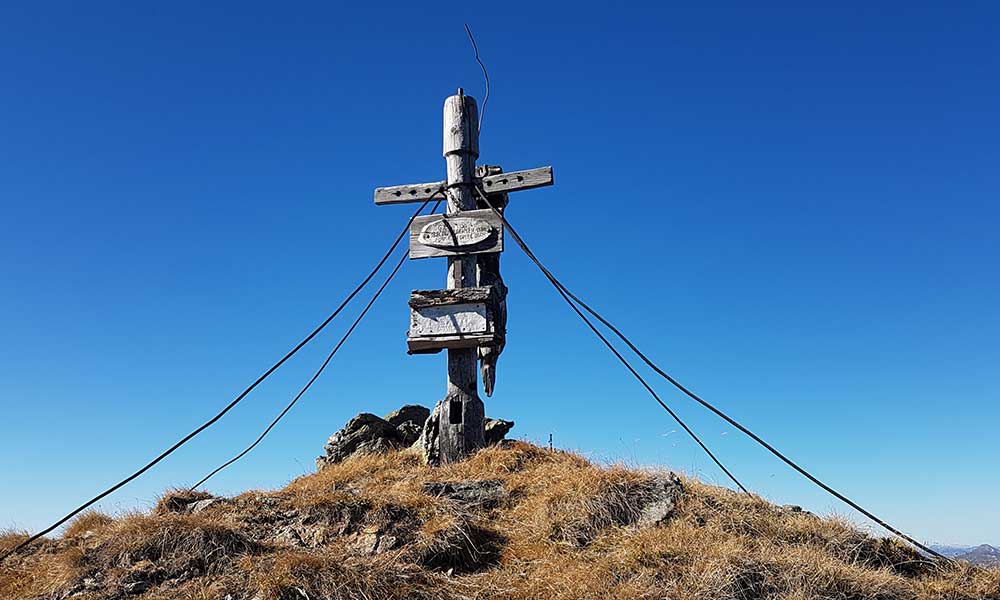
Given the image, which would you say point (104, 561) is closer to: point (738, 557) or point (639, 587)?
point (639, 587)

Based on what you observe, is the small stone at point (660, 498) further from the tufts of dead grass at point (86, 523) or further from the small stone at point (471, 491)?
the tufts of dead grass at point (86, 523)

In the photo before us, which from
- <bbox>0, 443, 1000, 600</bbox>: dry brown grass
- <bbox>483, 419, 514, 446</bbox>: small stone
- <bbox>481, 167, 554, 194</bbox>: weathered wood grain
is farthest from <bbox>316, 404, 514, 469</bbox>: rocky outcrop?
<bbox>481, 167, 554, 194</bbox>: weathered wood grain

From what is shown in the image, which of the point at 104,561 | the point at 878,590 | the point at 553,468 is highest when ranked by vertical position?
the point at 553,468

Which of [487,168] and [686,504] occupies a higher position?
[487,168]

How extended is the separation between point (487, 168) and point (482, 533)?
6668 mm

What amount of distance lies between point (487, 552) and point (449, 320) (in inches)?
169

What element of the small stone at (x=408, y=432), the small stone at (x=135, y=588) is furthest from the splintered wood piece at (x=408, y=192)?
the small stone at (x=135, y=588)

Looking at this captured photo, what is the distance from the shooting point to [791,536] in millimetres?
9180

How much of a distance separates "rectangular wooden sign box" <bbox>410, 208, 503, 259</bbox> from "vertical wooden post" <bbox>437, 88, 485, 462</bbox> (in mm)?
215

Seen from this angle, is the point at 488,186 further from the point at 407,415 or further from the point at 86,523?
the point at 86,523

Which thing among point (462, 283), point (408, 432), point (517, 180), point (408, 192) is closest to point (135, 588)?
point (408, 432)

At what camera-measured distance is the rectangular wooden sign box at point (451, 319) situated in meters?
12.3

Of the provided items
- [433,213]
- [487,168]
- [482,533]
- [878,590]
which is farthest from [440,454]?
[878,590]

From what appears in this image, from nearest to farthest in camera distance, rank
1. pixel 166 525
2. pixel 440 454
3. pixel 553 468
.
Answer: pixel 166 525 → pixel 553 468 → pixel 440 454
